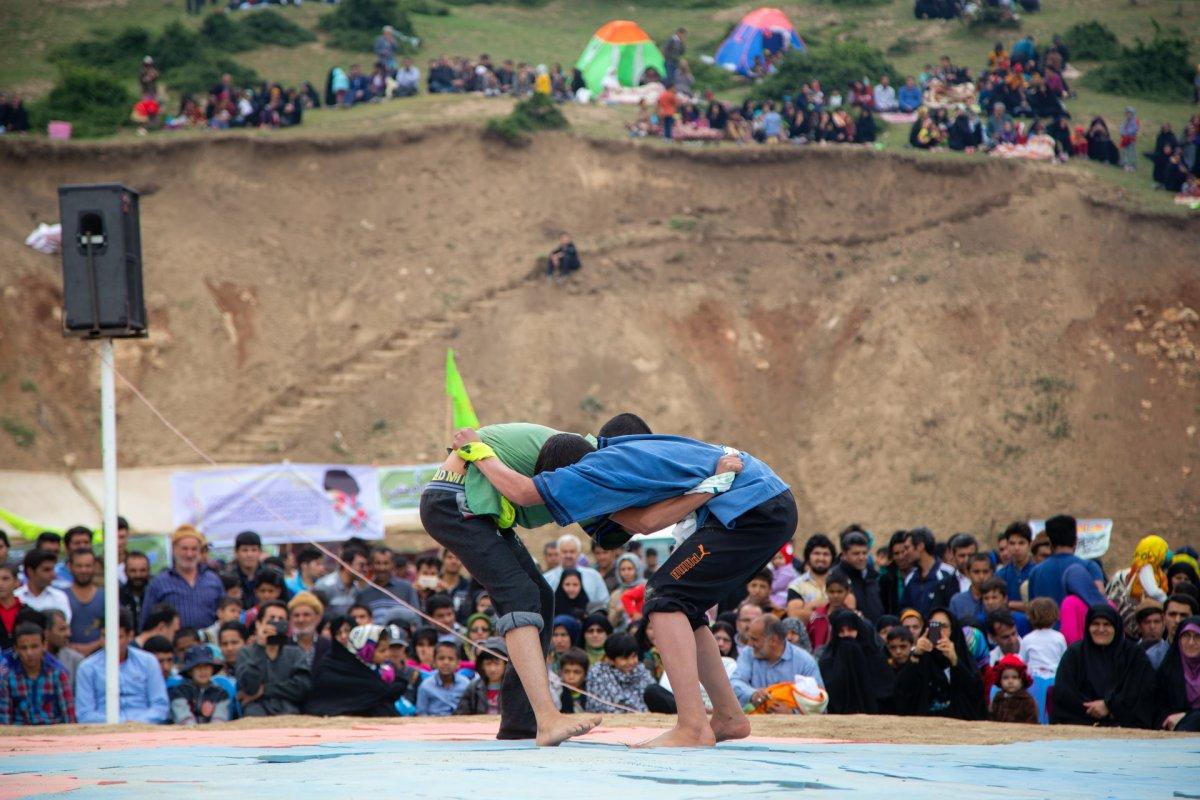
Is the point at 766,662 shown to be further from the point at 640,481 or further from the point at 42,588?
the point at 42,588

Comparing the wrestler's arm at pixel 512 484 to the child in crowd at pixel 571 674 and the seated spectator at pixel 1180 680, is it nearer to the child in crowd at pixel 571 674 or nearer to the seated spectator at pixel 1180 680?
the child in crowd at pixel 571 674

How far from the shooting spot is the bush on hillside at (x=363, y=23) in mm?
34719

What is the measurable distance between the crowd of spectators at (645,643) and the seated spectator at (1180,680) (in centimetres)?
1

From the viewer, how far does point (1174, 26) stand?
35531mm

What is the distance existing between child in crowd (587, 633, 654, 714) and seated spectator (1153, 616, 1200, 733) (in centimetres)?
329

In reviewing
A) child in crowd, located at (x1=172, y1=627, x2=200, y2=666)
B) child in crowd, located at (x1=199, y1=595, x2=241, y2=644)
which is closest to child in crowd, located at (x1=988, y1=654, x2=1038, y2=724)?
child in crowd, located at (x1=199, y1=595, x2=241, y2=644)

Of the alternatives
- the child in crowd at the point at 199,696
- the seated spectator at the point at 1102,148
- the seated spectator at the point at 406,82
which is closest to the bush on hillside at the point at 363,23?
the seated spectator at the point at 406,82

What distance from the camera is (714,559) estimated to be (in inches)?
241

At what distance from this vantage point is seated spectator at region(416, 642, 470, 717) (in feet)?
33.3

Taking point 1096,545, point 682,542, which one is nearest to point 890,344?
point 1096,545

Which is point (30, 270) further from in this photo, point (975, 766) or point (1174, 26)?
point (1174, 26)

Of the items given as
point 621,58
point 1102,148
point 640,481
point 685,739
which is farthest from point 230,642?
point 1102,148

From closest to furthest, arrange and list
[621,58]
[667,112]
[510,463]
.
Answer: [510,463] → [667,112] → [621,58]

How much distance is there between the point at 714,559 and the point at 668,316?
22985mm
